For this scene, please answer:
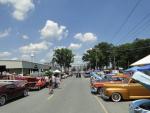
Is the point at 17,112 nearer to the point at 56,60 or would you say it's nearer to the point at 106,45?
the point at 106,45

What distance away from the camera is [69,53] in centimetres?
14950

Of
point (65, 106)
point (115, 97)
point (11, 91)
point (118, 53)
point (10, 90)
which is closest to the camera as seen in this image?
point (65, 106)

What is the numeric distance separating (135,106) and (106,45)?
429 ft

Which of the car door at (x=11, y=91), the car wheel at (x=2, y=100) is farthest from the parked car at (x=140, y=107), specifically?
the car door at (x=11, y=91)

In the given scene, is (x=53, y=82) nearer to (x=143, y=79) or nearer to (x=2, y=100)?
(x=2, y=100)

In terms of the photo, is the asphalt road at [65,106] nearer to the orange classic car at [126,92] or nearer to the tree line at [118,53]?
the orange classic car at [126,92]

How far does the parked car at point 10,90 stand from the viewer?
20034 millimetres

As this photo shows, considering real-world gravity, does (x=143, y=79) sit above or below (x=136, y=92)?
above

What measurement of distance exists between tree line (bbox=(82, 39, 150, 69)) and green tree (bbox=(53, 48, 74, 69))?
6.71 m

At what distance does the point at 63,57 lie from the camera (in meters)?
148

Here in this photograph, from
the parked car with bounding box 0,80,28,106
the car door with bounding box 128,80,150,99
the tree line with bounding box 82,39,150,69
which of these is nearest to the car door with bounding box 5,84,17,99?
the parked car with bounding box 0,80,28,106

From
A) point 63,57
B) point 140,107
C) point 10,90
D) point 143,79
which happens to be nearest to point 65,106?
point 10,90

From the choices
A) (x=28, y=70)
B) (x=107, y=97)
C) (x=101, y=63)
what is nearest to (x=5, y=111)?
(x=107, y=97)

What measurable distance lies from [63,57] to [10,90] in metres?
127
